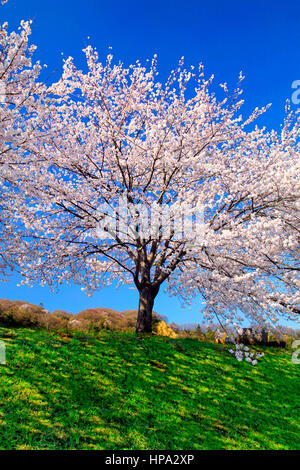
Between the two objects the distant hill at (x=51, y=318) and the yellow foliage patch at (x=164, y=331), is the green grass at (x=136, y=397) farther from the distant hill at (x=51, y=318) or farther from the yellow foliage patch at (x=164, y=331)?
the yellow foliage patch at (x=164, y=331)

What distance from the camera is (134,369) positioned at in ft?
30.4

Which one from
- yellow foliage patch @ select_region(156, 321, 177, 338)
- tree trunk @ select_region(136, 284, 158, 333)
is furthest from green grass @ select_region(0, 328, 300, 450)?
yellow foliage patch @ select_region(156, 321, 177, 338)

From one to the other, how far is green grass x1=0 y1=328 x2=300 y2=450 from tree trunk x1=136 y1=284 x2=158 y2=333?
739 mm

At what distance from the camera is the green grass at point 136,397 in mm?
6656

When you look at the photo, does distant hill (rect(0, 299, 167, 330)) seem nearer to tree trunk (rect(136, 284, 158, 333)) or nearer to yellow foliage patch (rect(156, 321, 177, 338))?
yellow foliage patch (rect(156, 321, 177, 338))

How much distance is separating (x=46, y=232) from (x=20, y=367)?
220 inches

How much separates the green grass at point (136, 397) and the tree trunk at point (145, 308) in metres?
0.74

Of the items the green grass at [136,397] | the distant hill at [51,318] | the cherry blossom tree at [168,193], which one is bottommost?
the green grass at [136,397]

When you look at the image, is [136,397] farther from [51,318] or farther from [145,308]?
[51,318]

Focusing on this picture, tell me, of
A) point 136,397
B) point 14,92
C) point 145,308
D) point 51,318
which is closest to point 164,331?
point 145,308

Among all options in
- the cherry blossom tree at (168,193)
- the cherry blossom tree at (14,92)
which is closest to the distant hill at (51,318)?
the cherry blossom tree at (168,193)

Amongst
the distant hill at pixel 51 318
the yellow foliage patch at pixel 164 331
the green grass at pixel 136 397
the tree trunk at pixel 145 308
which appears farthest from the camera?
the yellow foliage patch at pixel 164 331

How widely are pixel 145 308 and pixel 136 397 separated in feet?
13.7

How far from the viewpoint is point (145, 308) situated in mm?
12070
